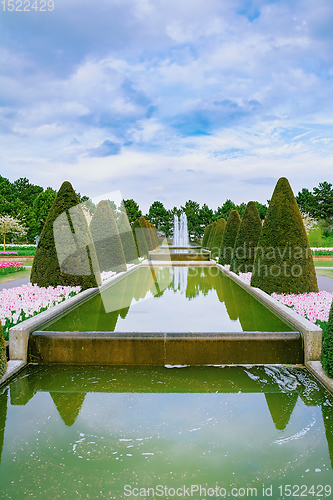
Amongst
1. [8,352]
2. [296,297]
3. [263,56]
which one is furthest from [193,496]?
[263,56]

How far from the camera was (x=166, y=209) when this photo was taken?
171 ft

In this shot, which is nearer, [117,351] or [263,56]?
[117,351]

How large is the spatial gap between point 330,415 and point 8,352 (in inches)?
157

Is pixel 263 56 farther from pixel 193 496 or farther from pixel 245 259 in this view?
pixel 193 496

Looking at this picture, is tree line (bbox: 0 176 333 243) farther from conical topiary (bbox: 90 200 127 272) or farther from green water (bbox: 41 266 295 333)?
green water (bbox: 41 266 295 333)

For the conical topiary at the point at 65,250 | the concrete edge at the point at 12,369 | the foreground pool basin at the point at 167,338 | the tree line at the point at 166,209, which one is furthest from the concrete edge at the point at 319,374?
the tree line at the point at 166,209

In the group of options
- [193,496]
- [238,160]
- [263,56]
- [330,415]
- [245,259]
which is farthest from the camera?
[238,160]

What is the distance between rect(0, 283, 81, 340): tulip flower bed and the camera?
531 centimetres

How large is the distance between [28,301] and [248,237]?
294 inches

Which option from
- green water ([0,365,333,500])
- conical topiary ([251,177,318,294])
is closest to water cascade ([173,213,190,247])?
conical topiary ([251,177,318,294])

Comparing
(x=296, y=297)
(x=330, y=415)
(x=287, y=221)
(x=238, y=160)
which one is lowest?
(x=330, y=415)

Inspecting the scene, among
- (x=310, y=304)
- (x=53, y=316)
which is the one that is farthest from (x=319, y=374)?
(x=53, y=316)

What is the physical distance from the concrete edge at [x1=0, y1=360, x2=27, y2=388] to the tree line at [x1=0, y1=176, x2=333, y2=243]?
36.4 metres

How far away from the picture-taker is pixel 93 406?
3234 millimetres
